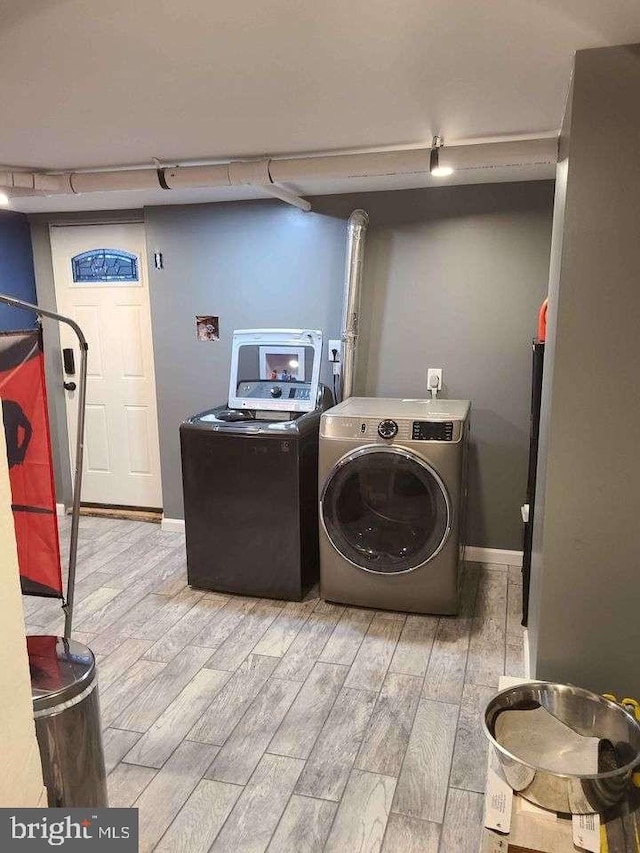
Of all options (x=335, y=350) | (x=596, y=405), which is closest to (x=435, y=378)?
(x=335, y=350)

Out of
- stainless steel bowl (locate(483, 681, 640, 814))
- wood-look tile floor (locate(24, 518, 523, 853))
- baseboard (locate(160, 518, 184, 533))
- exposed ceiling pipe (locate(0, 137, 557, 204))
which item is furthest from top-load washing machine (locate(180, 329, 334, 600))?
stainless steel bowl (locate(483, 681, 640, 814))

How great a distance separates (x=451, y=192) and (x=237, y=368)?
1558 mm

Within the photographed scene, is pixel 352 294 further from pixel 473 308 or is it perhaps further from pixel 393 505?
pixel 393 505

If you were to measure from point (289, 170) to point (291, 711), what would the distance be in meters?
2.13

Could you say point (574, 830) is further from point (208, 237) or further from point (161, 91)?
point (208, 237)

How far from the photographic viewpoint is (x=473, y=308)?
11.2 ft

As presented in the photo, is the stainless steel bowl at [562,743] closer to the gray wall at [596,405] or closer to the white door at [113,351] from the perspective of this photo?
the gray wall at [596,405]

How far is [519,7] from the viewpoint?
1.34m

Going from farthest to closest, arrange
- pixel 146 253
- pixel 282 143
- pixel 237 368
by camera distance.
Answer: pixel 146 253
pixel 237 368
pixel 282 143

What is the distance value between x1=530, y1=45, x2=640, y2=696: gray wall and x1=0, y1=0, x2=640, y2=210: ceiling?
194mm

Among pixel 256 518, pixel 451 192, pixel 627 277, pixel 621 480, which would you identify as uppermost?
pixel 451 192

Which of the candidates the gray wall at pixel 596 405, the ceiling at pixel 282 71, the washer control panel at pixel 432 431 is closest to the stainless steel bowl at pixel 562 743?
the gray wall at pixel 596 405

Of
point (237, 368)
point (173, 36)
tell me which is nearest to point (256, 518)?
point (237, 368)

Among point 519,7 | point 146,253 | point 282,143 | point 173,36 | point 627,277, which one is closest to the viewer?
point 519,7
